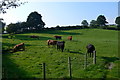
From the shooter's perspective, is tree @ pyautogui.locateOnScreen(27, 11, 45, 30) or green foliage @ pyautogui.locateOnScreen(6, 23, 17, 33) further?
tree @ pyautogui.locateOnScreen(27, 11, 45, 30)

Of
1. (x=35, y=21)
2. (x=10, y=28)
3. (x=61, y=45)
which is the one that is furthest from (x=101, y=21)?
(x=61, y=45)

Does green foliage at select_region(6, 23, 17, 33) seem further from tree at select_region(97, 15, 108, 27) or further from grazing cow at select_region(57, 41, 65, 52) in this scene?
tree at select_region(97, 15, 108, 27)

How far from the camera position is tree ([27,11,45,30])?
312ft

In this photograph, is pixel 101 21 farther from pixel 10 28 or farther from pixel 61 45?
pixel 61 45

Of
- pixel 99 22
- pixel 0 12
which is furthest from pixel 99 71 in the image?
pixel 99 22

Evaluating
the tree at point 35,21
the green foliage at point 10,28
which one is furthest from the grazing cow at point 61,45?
the tree at point 35,21

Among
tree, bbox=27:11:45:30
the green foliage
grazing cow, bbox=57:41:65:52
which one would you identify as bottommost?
grazing cow, bbox=57:41:65:52

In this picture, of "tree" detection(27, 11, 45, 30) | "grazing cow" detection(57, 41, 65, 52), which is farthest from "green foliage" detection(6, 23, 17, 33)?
"grazing cow" detection(57, 41, 65, 52)

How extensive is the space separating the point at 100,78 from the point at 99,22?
124 meters

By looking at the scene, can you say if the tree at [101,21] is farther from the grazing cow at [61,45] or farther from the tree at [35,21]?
the grazing cow at [61,45]

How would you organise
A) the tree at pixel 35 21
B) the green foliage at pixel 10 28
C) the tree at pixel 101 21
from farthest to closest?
the tree at pixel 101 21 < the tree at pixel 35 21 < the green foliage at pixel 10 28

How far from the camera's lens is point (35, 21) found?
96062mm

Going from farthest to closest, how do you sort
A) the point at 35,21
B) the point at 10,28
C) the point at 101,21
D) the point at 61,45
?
the point at 101,21, the point at 35,21, the point at 10,28, the point at 61,45

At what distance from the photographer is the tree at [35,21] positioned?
9512cm
